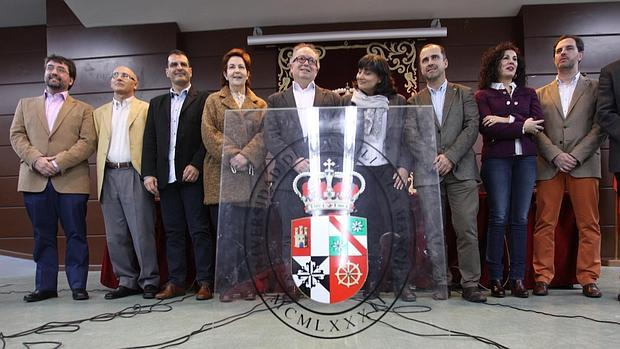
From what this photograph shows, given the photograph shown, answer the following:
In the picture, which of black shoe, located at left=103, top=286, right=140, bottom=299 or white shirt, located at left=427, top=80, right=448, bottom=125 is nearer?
white shirt, located at left=427, top=80, right=448, bottom=125

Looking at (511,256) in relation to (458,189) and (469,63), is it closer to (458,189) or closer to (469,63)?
(458,189)

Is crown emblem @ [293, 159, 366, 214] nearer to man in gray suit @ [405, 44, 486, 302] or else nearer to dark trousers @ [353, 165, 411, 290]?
dark trousers @ [353, 165, 411, 290]

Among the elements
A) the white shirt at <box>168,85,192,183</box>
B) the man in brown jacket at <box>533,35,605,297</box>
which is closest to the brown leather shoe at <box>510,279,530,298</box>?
the man in brown jacket at <box>533,35,605,297</box>

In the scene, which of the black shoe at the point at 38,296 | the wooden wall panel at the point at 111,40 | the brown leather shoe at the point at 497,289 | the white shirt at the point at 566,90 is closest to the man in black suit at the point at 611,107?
the white shirt at the point at 566,90

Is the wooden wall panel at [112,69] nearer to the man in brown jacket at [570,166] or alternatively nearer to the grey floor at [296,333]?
the grey floor at [296,333]

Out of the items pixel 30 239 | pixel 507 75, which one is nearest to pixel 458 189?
pixel 507 75

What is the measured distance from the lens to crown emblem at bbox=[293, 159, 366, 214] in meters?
1.17

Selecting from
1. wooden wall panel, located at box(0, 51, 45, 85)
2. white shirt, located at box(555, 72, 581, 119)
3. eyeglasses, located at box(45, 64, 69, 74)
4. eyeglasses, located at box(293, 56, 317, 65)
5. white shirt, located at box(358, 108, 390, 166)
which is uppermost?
wooden wall panel, located at box(0, 51, 45, 85)

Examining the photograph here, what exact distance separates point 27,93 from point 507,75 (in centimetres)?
531

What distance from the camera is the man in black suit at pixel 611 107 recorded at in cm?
244

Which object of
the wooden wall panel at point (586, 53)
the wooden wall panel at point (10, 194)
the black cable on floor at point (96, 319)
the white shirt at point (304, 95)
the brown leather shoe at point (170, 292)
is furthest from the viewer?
the wooden wall panel at point (10, 194)

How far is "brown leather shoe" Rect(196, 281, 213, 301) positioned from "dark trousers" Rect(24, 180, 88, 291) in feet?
2.55

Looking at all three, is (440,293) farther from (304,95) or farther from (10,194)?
(10,194)

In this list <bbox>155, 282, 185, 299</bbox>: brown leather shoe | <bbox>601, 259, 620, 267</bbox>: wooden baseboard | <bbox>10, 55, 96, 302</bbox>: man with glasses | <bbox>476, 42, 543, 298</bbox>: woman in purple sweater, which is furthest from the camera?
<bbox>601, 259, 620, 267</bbox>: wooden baseboard
